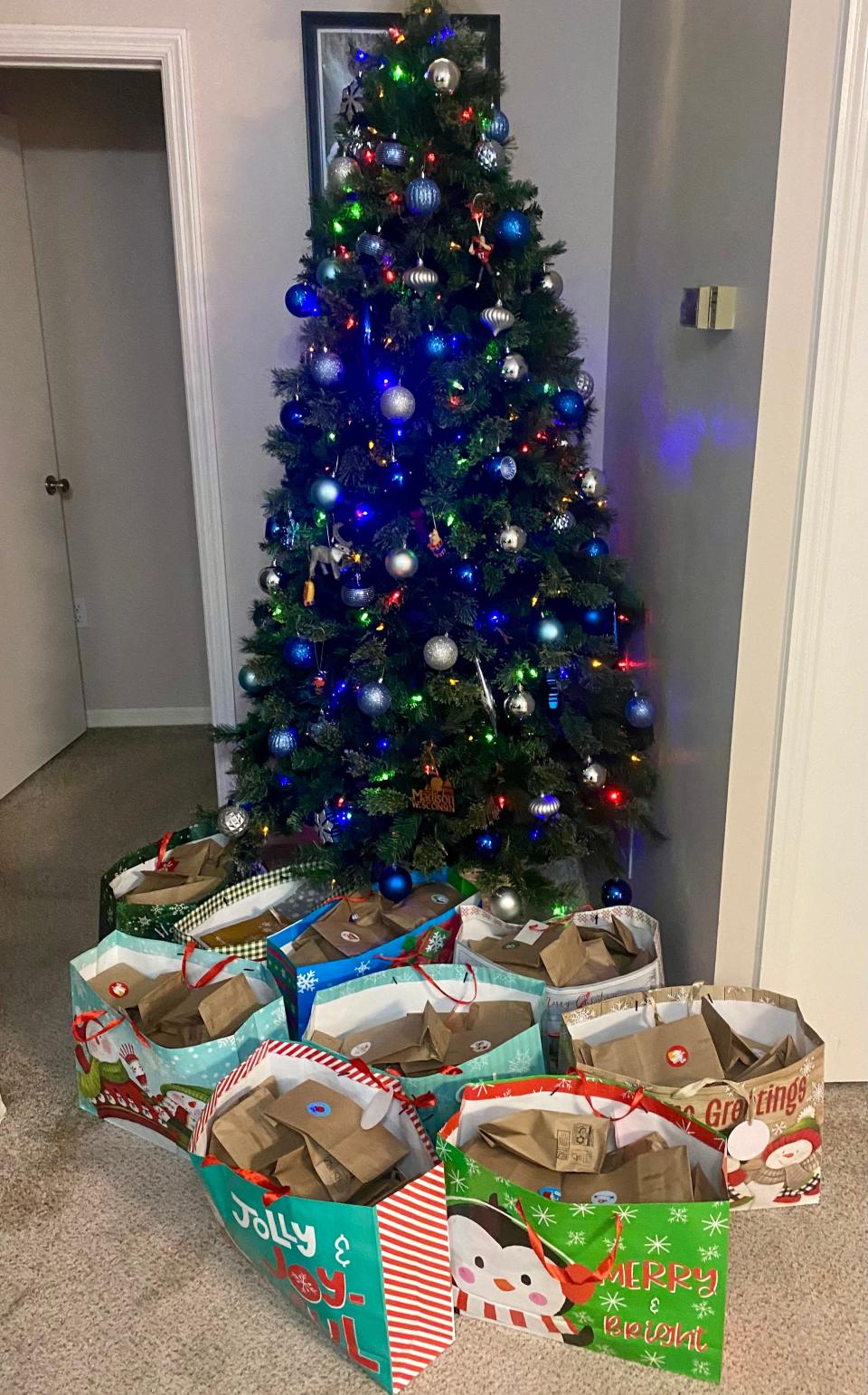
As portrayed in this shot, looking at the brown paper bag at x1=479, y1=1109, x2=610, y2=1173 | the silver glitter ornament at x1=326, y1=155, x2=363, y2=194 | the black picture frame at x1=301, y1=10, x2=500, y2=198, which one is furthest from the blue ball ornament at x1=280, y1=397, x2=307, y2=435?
the brown paper bag at x1=479, y1=1109, x2=610, y2=1173

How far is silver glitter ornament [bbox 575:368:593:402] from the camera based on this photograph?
6.87 ft

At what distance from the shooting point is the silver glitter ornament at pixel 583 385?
2094 millimetres

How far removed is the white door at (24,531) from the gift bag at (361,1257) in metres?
2.25

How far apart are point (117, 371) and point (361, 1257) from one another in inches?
128

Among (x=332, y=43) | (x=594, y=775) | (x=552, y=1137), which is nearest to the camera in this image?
(x=552, y=1137)

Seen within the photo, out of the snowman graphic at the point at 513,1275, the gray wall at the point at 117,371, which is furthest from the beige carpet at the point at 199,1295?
the gray wall at the point at 117,371

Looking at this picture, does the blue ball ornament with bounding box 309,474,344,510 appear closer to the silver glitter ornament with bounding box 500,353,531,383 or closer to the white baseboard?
the silver glitter ornament with bounding box 500,353,531,383

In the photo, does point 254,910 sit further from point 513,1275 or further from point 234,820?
point 513,1275

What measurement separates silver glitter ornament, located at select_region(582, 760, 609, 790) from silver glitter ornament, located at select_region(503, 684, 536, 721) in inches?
7.1

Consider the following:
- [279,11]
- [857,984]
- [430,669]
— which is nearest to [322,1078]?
[430,669]

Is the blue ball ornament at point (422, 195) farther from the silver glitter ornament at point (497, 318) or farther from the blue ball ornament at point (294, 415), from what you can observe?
the blue ball ornament at point (294, 415)

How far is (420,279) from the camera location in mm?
1854

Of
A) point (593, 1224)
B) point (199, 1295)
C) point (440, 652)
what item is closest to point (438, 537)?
point (440, 652)

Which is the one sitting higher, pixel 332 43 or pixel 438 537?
pixel 332 43
